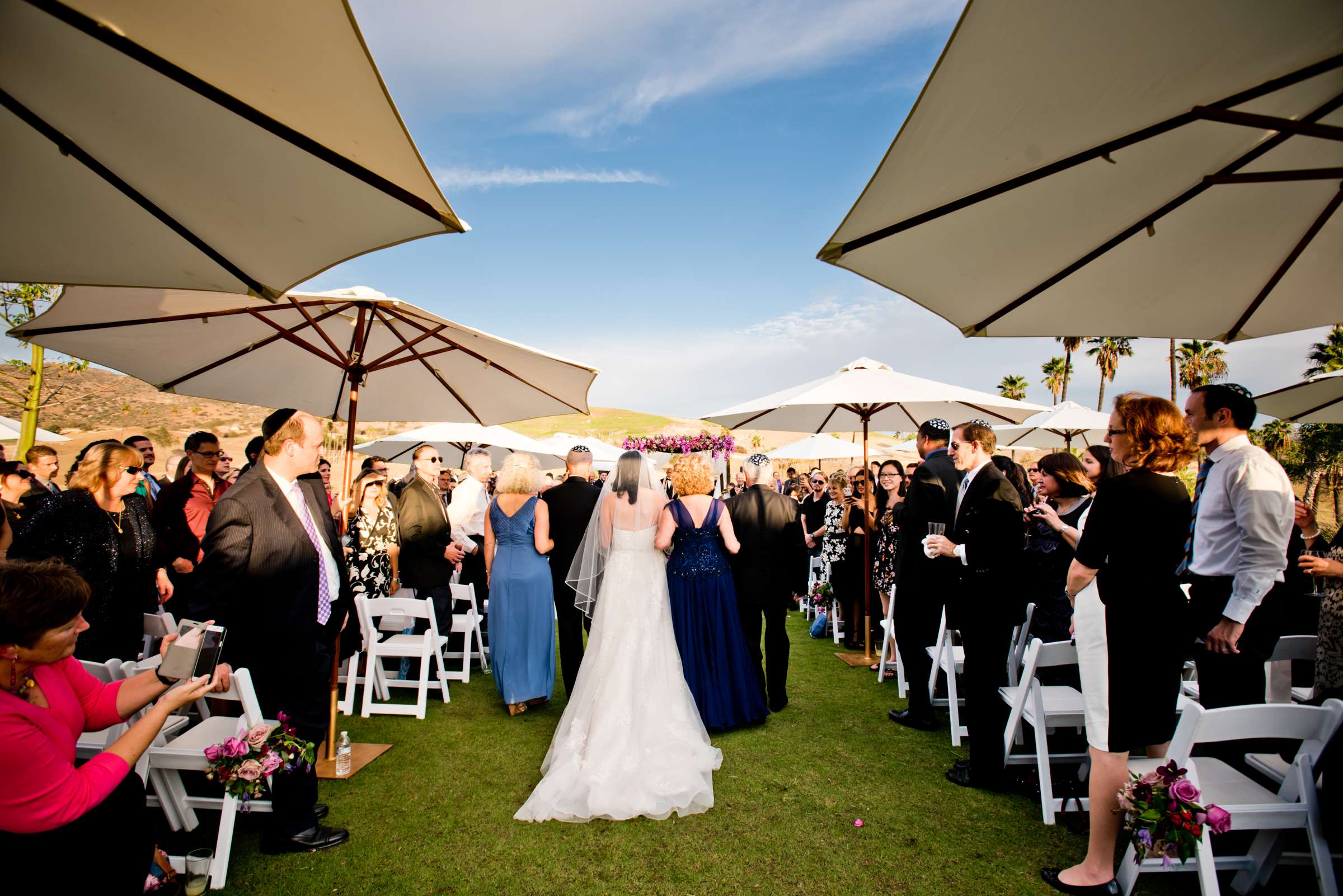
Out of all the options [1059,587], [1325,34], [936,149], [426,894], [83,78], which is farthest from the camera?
[1059,587]

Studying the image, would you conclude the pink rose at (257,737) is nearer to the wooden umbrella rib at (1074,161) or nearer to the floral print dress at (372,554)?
the floral print dress at (372,554)

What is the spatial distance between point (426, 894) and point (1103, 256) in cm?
445

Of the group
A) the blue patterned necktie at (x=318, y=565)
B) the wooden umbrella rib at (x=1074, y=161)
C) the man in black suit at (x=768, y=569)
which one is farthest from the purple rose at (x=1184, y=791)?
the blue patterned necktie at (x=318, y=565)

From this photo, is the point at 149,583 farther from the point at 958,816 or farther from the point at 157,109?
the point at 958,816

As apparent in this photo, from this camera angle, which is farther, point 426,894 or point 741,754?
point 741,754

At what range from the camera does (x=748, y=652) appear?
5.27 meters

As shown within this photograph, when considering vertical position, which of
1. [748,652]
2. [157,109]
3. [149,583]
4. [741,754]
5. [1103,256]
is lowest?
[741,754]

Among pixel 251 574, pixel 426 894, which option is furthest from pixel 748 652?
pixel 251 574

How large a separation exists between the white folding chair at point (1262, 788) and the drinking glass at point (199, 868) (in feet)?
13.7

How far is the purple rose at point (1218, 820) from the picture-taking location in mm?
2391

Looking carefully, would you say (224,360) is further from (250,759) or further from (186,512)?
(250,759)

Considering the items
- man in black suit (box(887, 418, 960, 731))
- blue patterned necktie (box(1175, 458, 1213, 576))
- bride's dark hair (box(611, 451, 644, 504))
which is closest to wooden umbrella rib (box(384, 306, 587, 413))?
bride's dark hair (box(611, 451, 644, 504))

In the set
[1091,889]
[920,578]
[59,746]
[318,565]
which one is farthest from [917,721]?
[59,746]

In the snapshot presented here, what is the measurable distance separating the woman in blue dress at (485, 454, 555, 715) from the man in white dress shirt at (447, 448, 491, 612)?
1.55 meters
